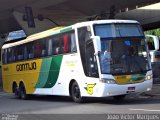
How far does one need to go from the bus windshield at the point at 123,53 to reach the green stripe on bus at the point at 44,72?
416cm

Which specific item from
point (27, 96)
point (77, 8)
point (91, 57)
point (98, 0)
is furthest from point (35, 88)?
point (77, 8)

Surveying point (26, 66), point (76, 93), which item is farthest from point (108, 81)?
point (26, 66)

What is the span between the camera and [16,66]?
80.8 feet

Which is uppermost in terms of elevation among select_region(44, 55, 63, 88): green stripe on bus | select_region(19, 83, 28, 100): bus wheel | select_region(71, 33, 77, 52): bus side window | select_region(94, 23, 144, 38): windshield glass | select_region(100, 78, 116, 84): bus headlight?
select_region(94, 23, 144, 38): windshield glass

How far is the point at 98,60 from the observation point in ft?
55.0

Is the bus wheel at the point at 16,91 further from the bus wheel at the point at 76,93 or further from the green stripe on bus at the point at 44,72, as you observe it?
the bus wheel at the point at 76,93

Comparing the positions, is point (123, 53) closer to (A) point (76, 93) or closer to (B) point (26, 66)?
(A) point (76, 93)

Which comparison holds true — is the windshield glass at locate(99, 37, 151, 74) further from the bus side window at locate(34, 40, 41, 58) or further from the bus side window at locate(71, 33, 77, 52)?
the bus side window at locate(34, 40, 41, 58)

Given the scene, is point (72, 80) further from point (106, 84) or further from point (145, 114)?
point (145, 114)

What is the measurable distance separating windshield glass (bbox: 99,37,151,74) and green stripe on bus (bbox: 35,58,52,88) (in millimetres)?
4185

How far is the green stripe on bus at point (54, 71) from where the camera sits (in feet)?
64.5

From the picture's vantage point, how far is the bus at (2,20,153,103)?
656 inches

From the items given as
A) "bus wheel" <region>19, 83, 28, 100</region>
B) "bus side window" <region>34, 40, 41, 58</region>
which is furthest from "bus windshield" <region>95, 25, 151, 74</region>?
"bus wheel" <region>19, 83, 28, 100</region>

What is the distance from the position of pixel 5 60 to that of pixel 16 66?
6.50 feet
